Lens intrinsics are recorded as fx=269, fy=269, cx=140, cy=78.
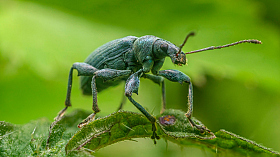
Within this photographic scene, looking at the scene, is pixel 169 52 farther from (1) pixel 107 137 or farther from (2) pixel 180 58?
(1) pixel 107 137

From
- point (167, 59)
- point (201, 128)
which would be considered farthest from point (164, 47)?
point (167, 59)

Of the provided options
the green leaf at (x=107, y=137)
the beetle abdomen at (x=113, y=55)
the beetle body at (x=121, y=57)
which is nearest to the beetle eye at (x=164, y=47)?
the beetle body at (x=121, y=57)

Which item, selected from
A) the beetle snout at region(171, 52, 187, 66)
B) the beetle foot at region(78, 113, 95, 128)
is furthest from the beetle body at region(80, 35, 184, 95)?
the beetle foot at region(78, 113, 95, 128)

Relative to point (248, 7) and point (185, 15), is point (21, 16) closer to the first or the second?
point (185, 15)

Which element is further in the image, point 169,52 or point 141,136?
point 169,52

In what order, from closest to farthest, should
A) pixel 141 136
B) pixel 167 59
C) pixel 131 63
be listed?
pixel 141 136 → pixel 131 63 → pixel 167 59

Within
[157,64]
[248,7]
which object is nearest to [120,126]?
[157,64]

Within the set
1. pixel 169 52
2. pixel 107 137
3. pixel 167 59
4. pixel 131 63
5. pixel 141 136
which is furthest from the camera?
pixel 167 59

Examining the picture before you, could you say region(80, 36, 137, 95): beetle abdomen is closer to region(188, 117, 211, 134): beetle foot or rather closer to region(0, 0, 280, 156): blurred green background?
region(0, 0, 280, 156): blurred green background
